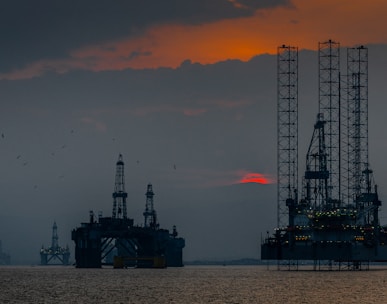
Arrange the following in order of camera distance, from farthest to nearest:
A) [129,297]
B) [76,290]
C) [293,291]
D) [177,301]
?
[76,290] < [293,291] < [129,297] < [177,301]

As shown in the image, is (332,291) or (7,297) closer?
(7,297)

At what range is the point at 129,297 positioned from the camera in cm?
17262

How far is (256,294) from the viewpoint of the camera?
587 ft

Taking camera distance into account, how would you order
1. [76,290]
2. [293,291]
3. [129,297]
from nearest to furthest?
[129,297] → [293,291] → [76,290]

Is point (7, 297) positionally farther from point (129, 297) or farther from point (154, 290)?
point (154, 290)

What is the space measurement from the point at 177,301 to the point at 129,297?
1517 centimetres

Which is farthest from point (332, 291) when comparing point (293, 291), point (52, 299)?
point (52, 299)

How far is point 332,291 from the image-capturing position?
187625 mm

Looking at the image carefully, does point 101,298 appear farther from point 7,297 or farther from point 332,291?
point 332,291

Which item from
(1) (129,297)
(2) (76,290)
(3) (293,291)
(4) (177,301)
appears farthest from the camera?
(2) (76,290)

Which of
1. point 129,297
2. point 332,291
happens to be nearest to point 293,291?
point 332,291

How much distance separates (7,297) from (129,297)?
20.8 m

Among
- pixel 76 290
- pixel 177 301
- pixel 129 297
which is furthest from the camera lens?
pixel 76 290

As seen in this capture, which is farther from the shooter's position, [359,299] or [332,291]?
[332,291]
